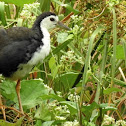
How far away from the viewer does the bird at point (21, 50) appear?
2.87 metres

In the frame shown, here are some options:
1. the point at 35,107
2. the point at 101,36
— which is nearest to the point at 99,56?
the point at 101,36

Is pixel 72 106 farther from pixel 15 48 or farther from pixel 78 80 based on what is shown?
pixel 78 80

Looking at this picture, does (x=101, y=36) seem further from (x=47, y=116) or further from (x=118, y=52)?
(x=47, y=116)

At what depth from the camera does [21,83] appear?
3139 mm

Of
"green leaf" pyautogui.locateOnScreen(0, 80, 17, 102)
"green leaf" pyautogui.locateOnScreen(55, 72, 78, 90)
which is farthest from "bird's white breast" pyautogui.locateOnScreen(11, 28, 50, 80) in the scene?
"green leaf" pyautogui.locateOnScreen(55, 72, 78, 90)

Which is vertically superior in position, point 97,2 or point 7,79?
point 97,2

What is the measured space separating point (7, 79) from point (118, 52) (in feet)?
2.31

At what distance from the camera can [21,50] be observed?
288 cm

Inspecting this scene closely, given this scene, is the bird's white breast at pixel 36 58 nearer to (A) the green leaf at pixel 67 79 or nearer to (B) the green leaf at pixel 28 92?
(B) the green leaf at pixel 28 92

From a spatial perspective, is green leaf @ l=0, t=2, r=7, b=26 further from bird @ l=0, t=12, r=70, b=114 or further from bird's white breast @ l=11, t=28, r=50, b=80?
bird's white breast @ l=11, t=28, r=50, b=80

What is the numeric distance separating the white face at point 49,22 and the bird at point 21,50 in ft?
0.15

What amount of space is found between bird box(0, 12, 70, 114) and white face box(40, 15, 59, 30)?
47mm

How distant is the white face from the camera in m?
3.09

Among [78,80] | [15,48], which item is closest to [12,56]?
[15,48]
